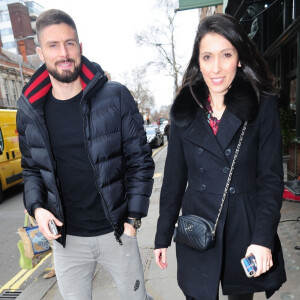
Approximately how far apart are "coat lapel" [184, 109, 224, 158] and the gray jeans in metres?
0.77

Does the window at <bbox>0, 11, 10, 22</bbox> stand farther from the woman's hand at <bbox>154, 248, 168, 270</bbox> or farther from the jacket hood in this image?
the woman's hand at <bbox>154, 248, 168, 270</bbox>

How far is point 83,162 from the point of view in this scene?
1.83m

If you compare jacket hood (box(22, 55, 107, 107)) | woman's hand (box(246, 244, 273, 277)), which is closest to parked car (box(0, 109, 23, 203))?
jacket hood (box(22, 55, 107, 107))

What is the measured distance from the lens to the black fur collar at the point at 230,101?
59.0 inches

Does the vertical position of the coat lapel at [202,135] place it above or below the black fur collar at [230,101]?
below

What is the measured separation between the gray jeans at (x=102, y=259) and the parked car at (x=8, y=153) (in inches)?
267

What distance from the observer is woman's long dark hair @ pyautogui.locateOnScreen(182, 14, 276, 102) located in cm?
149

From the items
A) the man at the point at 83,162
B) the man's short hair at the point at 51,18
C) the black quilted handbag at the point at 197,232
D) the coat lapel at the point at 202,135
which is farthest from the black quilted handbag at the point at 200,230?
the man's short hair at the point at 51,18

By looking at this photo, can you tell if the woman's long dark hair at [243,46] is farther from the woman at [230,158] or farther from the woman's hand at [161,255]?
the woman's hand at [161,255]

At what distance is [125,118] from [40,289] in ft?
8.22

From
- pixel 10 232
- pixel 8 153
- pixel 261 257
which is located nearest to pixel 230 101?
pixel 261 257

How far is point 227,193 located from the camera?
5.12ft

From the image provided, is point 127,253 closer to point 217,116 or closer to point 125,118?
point 125,118

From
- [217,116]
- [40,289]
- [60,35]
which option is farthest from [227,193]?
[40,289]
